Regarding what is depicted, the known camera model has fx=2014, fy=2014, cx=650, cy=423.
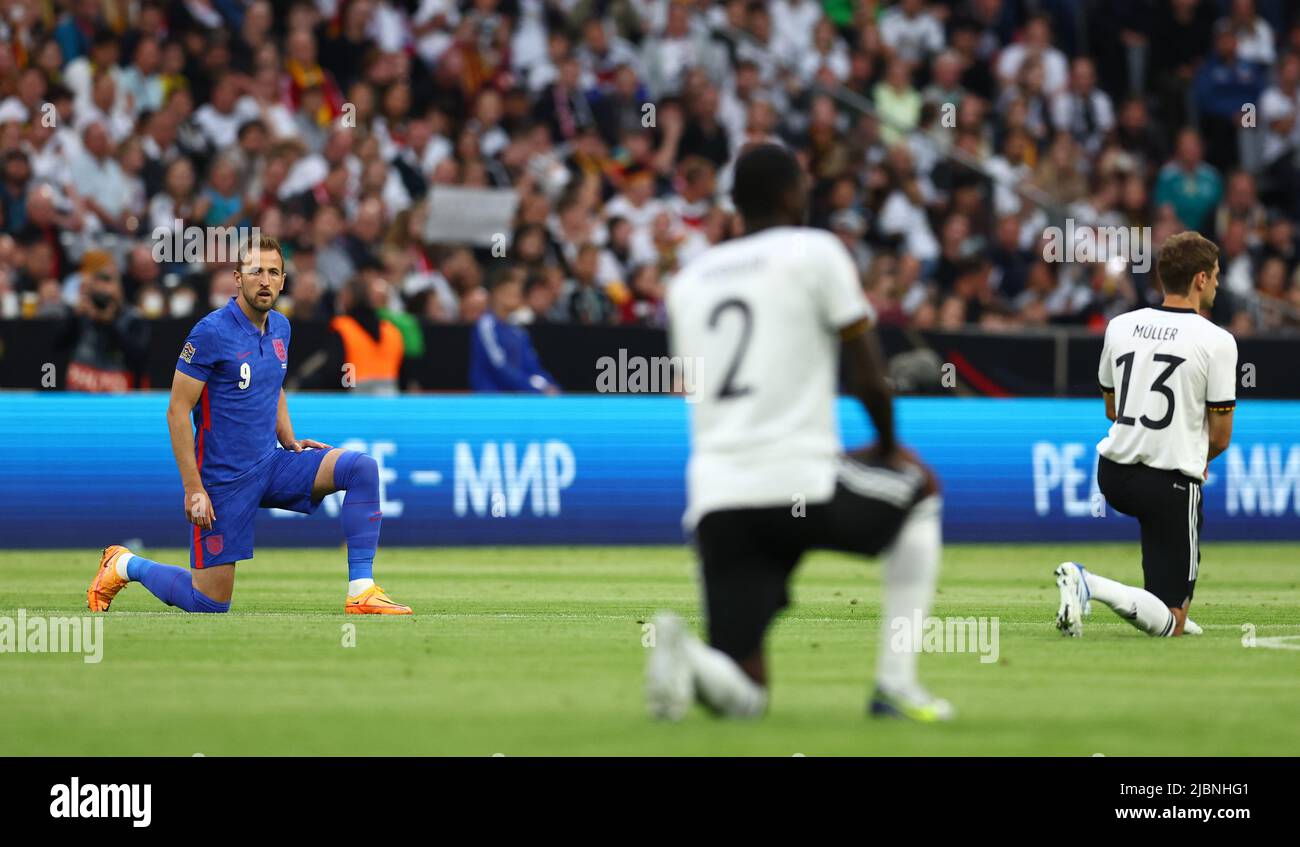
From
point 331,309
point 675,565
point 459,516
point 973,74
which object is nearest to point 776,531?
point 675,565

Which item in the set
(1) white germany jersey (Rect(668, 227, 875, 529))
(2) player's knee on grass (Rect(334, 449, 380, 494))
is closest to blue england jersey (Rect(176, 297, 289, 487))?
(2) player's knee on grass (Rect(334, 449, 380, 494))

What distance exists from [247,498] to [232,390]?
63 cm

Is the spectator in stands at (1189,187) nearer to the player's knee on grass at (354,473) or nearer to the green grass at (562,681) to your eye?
the green grass at (562,681)

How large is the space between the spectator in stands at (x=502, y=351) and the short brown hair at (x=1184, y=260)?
30.4 ft

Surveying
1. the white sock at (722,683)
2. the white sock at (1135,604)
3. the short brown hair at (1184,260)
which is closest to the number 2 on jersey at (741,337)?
the white sock at (722,683)

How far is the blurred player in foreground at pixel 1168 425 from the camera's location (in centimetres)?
1051

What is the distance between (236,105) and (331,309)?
316cm

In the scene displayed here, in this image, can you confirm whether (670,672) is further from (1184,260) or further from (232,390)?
(232,390)

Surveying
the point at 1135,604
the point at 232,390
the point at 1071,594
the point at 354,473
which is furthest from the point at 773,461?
the point at 232,390

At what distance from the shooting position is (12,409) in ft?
55.4

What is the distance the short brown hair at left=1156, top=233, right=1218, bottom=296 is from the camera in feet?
34.4

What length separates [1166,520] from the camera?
34.9 ft

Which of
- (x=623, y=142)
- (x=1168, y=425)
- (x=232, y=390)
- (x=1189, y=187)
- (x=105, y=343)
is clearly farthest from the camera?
(x=1189, y=187)

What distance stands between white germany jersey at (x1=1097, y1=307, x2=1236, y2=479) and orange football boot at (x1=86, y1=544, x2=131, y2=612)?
5724 mm
